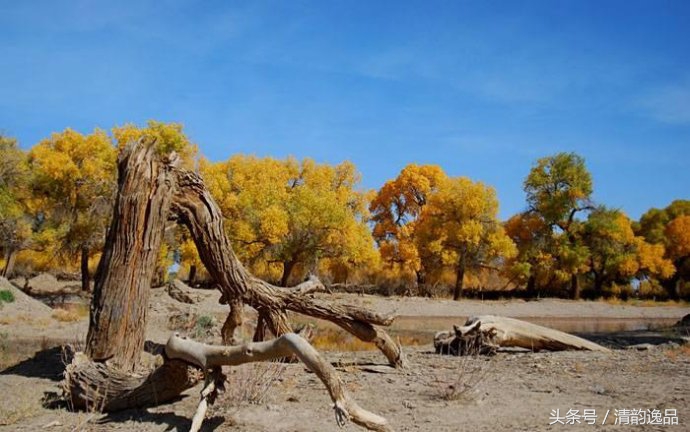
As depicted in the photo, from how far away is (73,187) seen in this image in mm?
32469

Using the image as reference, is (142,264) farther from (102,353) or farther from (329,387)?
(329,387)

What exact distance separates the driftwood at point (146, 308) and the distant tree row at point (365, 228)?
20089 mm

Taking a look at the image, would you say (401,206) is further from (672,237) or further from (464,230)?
(672,237)

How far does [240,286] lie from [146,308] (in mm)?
2162

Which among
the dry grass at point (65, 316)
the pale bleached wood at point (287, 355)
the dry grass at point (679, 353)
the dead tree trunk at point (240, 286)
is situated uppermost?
the dead tree trunk at point (240, 286)

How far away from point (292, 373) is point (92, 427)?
12.1 ft

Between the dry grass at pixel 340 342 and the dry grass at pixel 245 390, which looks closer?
the dry grass at pixel 245 390

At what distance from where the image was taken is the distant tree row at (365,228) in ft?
106

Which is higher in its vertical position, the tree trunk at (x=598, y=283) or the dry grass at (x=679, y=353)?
the tree trunk at (x=598, y=283)

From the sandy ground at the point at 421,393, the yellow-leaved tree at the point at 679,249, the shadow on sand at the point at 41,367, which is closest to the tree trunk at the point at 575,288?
the yellow-leaved tree at the point at 679,249

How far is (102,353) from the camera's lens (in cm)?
859

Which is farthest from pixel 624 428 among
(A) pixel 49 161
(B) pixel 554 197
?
(B) pixel 554 197

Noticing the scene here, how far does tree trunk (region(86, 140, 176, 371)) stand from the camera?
869 centimetres

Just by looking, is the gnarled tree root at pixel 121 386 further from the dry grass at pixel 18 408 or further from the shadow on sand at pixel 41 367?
the shadow on sand at pixel 41 367
